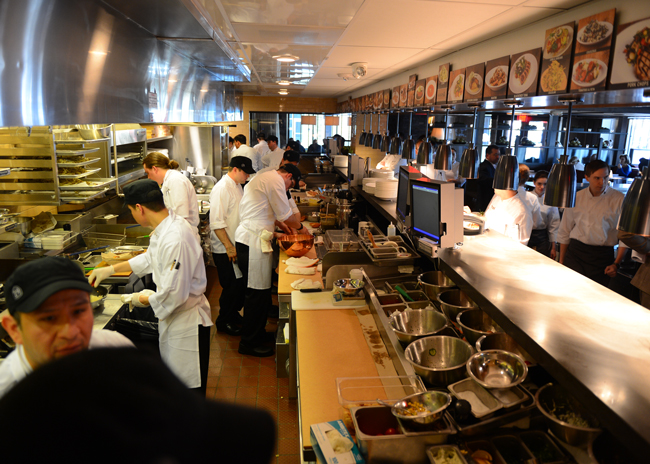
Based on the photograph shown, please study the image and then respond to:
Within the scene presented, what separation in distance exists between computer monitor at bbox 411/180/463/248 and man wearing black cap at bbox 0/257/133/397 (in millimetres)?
1954

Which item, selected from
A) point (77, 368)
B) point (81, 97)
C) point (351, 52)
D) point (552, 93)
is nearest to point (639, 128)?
point (351, 52)

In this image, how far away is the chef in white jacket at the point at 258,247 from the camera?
4332 millimetres

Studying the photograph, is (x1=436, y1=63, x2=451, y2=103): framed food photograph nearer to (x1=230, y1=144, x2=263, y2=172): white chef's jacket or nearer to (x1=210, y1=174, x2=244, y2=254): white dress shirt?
(x1=210, y1=174, x2=244, y2=254): white dress shirt

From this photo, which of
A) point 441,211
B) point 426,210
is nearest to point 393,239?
point 426,210

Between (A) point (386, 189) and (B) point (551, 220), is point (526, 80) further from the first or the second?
(B) point (551, 220)

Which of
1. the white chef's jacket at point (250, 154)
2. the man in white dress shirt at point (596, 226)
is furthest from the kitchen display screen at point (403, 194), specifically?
the white chef's jacket at point (250, 154)

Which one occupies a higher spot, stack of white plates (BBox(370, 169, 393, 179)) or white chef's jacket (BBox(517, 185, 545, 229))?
stack of white plates (BBox(370, 169, 393, 179))

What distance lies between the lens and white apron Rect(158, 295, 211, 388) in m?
2.82

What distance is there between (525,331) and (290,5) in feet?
6.73

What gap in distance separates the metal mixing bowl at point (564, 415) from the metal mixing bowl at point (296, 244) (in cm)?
297

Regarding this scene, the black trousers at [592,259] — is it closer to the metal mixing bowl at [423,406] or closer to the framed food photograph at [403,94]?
the framed food photograph at [403,94]

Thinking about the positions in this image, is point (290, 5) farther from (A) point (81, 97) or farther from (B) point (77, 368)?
(B) point (77, 368)

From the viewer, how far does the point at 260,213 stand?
4473 millimetres

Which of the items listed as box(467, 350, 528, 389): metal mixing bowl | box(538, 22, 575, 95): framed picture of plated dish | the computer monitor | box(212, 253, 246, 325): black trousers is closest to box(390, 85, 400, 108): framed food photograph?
box(212, 253, 246, 325): black trousers
